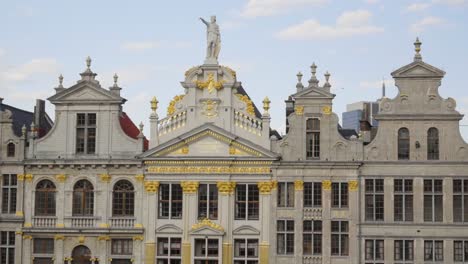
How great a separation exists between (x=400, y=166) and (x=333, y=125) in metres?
4.37

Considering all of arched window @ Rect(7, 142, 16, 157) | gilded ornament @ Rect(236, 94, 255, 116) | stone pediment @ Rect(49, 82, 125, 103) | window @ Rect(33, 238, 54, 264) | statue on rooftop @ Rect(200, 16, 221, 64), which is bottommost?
window @ Rect(33, 238, 54, 264)

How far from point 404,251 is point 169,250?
43.3 feet

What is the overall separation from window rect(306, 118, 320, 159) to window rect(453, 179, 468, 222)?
308 inches

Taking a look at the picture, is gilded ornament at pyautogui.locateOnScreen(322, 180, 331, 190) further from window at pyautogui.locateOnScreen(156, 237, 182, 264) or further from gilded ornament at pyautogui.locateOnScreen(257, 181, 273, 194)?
window at pyautogui.locateOnScreen(156, 237, 182, 264)

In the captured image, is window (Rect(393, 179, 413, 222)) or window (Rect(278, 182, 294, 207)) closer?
window (Rect(393, 179, 413, 222))

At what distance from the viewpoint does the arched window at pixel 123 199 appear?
53531mm

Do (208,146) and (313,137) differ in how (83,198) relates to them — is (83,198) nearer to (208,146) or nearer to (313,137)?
(208,146)

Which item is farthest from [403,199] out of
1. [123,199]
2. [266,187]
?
[123,199]

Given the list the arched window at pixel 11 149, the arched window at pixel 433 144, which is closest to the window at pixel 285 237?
the arched window at pixel 433 144

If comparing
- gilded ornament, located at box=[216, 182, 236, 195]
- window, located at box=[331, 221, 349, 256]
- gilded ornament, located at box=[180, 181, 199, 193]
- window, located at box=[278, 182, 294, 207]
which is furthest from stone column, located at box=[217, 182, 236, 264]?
window, located at box=[331, 221, 349, 256]

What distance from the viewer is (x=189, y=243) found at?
5241cm

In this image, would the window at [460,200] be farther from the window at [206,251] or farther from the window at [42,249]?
the window at [42,249]

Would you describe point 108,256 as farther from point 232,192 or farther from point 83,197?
point 232,192

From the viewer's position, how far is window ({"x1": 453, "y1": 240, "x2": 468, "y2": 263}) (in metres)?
50.2
